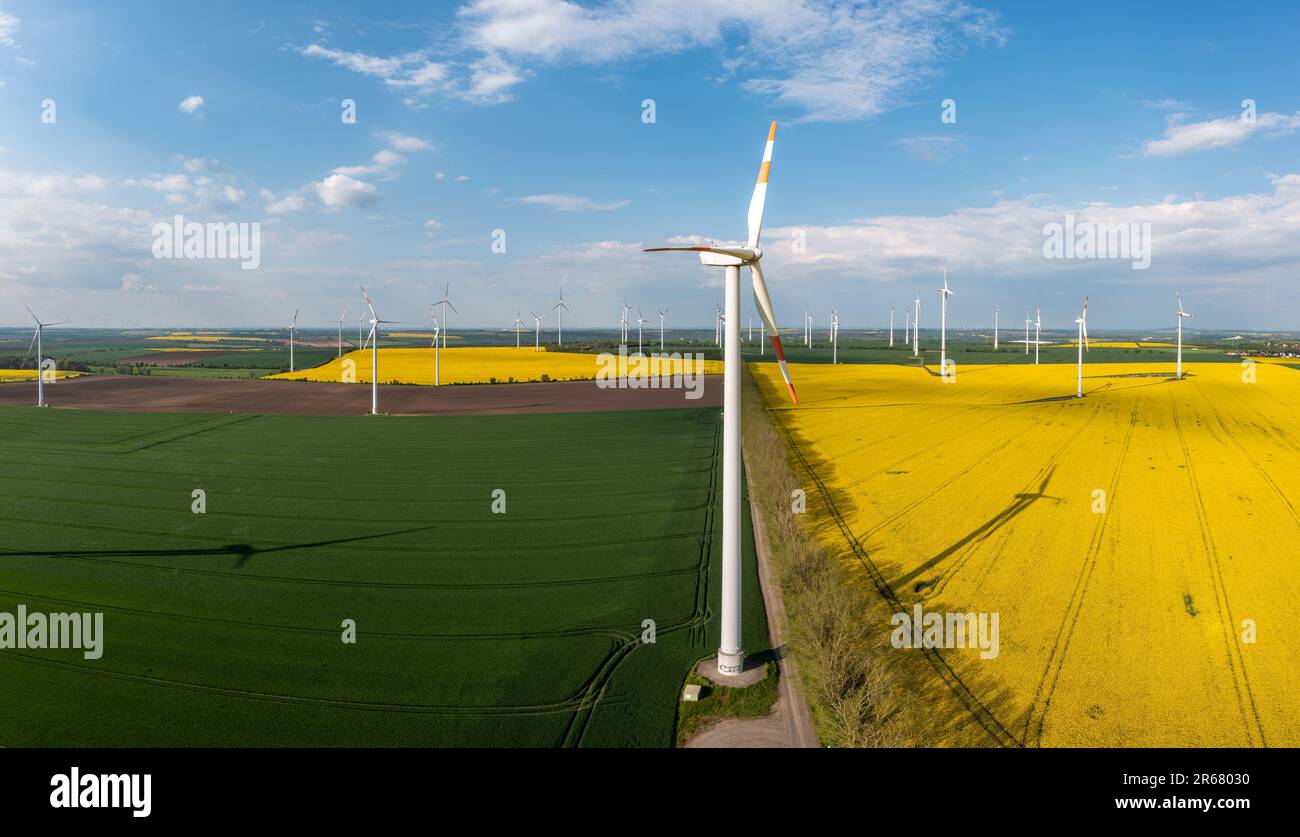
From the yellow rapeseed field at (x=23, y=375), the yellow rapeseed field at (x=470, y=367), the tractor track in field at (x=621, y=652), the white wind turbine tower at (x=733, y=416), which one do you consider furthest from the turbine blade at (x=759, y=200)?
the yellow rapeseed field at (x=23, y=375)

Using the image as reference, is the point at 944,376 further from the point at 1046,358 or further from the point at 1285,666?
the point at 1285,666

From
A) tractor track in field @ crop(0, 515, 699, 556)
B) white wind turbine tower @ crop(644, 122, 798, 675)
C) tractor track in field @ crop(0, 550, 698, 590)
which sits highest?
white wind turbine tower @ crop(644, 122, 798, 675)

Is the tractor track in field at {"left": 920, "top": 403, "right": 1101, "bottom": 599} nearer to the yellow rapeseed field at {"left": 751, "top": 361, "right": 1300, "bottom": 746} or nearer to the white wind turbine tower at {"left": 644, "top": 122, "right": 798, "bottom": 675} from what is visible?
the yellow rapeseed field at {"left": 751, "top": 361, "right": 1300, "bottom": 746}

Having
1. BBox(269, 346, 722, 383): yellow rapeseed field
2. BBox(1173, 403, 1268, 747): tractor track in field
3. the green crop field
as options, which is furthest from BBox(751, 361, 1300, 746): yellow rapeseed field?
BBox(269, 346, 722, 383): yellow rapeseed field

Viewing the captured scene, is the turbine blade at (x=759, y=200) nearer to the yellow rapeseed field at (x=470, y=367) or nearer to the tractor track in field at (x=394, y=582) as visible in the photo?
the tractor track in field at (x=394, y=582)

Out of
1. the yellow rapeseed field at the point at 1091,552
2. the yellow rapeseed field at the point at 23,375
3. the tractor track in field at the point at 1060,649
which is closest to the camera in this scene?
the tractor track in field at the point at 1060,649

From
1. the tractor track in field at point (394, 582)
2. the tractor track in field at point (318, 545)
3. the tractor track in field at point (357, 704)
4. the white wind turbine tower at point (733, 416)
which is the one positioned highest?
the white wind turbine tower at point (733, 416)
